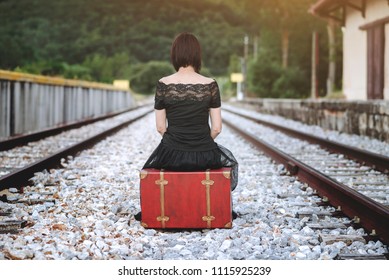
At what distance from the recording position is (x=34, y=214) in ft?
14.4

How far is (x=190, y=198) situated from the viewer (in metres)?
4.06

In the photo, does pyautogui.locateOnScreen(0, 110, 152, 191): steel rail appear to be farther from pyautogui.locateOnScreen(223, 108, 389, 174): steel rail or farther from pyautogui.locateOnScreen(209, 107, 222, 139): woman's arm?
pyautogui.locateOnScreen(223, 108, 389, 174): steel rail

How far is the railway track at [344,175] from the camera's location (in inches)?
154

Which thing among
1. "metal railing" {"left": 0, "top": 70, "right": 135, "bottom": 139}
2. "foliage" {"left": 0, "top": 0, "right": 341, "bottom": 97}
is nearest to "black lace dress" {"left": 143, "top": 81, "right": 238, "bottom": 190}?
"metal railing" {"left": 0, "top": 70, "right": 135, "bottom": 139}

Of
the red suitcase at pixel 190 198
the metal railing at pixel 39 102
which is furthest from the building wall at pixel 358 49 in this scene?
the red suitcase at pixel 190 198

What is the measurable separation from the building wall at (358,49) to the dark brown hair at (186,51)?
12529 mm

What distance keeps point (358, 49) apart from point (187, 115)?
14792 mm

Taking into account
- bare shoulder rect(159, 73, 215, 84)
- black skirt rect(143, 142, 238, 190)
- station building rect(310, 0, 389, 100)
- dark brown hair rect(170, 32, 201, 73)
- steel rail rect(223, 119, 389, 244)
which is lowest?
steel rail rect(223, 119, 389, 244)

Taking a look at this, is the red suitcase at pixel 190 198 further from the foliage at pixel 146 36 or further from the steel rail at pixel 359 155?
the foliage at pixel 146 36

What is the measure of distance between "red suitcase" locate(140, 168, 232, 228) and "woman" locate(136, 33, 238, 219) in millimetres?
103

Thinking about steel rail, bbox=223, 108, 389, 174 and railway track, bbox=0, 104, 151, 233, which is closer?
railway track, bbox=0, 104, 151, 233

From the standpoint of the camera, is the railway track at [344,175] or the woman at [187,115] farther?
the woman at [187,115]

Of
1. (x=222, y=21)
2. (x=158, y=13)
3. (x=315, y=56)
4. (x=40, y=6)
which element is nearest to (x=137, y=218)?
(x=315, y=56)

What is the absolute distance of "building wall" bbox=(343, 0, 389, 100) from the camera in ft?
51.0
